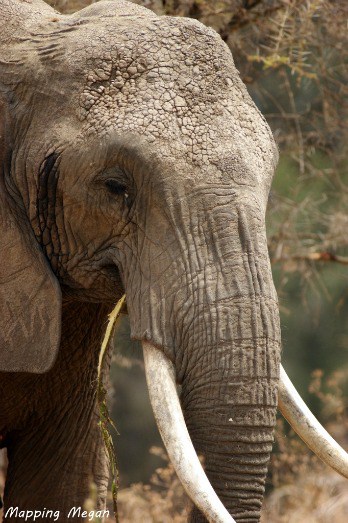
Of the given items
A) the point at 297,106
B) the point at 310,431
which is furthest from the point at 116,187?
the point at 297,106

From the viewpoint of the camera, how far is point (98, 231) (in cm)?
405

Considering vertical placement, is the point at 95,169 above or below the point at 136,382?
above

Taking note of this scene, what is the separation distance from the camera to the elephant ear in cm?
411

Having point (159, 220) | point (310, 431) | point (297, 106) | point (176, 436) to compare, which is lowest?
point (297, 106)

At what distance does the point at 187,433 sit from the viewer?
3.56 metres

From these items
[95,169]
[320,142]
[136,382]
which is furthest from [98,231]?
[136,382]

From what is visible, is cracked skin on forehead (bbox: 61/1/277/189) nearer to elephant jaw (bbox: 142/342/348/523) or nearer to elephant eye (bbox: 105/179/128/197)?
elephant eye (bbox: 105/179/128/197)

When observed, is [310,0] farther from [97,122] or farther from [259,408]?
[259,408]

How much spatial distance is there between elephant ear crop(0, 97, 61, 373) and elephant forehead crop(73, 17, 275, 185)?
1.37 ft

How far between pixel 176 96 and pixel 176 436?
1112mm

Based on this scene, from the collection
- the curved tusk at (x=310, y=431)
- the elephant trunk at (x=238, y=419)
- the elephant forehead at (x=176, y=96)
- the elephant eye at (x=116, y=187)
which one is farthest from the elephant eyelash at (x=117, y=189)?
the curved tusk at (x=310, y=431)

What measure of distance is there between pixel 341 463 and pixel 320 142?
4.34 meters

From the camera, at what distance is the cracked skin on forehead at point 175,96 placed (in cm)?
382

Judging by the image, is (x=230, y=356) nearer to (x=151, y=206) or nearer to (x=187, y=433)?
(x=187, y=433)
